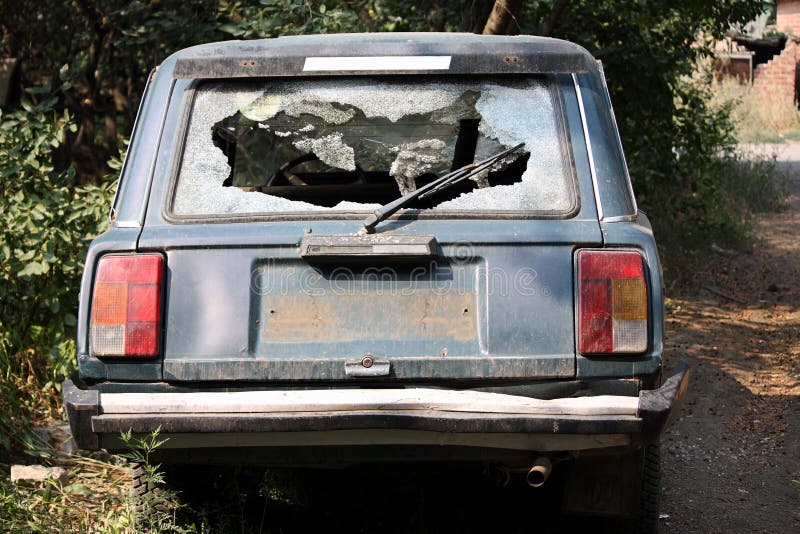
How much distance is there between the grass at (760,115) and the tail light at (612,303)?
17.0 meters

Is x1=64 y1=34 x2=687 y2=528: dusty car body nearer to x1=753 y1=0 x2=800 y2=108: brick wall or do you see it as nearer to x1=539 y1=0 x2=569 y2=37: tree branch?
x1=539 y1=0 x2=569 y2=37: tree branch

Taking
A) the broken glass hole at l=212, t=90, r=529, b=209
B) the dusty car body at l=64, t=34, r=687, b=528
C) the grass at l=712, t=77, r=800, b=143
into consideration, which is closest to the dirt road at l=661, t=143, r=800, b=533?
the dusty car body at l=64, t=34, r=687, b=528

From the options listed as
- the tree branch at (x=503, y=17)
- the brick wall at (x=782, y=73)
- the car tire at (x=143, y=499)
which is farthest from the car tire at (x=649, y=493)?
the brick wall at (x=782, y=73)

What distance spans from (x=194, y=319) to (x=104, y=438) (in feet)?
1.40

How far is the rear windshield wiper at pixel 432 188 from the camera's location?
10.3 ft

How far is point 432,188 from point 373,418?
754 millimetres

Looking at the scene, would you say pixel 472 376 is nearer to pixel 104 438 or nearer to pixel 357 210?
pixel 357 210

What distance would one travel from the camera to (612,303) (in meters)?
3.08

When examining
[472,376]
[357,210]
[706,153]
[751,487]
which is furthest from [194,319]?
[706,153]

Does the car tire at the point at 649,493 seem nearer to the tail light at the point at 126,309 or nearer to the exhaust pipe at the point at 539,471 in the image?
the exhaust pipe at the point at 539,471

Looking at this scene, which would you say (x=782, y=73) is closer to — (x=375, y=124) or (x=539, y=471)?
(x=375, y=124)

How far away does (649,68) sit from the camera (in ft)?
24.6

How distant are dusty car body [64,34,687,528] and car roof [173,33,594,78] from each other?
0.01 meters

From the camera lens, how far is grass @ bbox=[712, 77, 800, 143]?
20.0 metres
